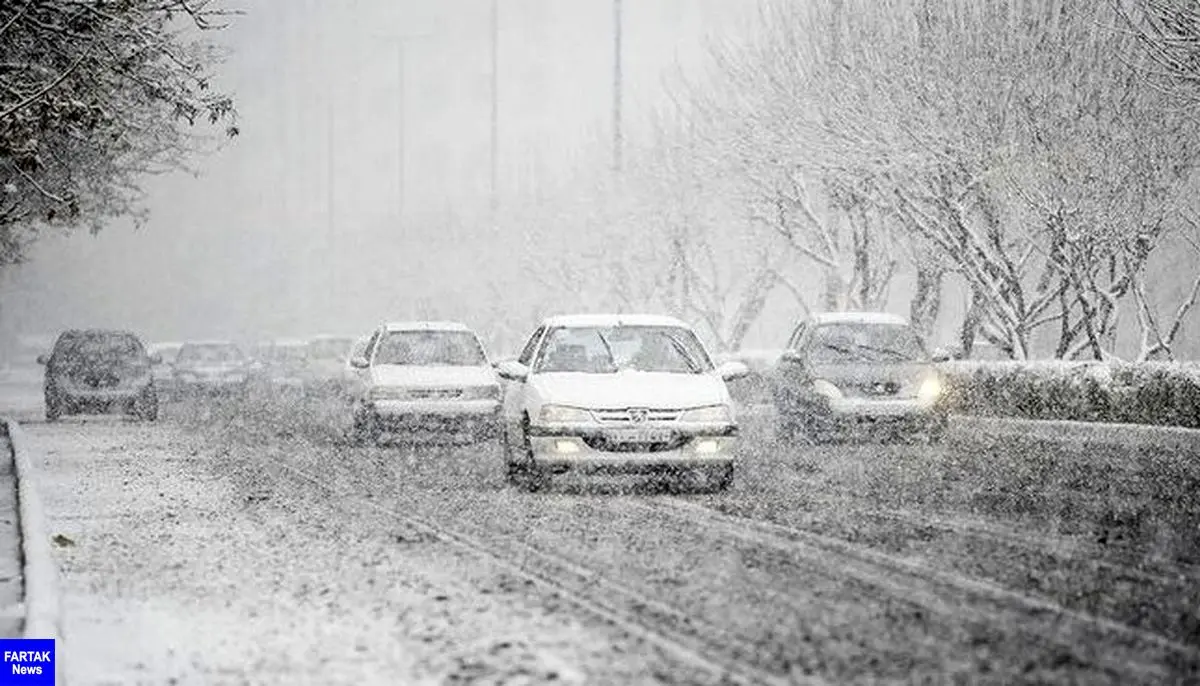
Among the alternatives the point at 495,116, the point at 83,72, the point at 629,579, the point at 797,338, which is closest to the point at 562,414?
the point at 83,72

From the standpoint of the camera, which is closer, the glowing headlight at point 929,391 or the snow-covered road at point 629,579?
the snow-covered road at point 629,579

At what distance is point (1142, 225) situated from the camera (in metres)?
31.0

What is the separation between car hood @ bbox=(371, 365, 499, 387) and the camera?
2480 centimetres

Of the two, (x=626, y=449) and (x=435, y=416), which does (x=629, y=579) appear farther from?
(x=435, y=416)

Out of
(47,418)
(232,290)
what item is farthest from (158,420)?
(232,290)

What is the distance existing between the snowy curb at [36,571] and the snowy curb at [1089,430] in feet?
44.5

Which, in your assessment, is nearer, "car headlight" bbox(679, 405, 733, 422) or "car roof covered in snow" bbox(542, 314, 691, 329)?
"car headlight" bbox(679, 405, 733, 422)

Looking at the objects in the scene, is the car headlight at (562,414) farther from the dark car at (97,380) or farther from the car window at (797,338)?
the dark car at (97,380)

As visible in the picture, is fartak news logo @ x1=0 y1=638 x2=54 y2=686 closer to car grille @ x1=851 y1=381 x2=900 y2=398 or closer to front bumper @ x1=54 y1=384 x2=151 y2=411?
car grille @ x1=851 y1=381 x2=900 y2=398

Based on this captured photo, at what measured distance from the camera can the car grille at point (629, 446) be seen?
53.4 ft

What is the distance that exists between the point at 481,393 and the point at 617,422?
8.63m

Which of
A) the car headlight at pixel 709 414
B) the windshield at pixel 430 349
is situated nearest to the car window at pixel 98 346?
the windshield at pixel 430 349

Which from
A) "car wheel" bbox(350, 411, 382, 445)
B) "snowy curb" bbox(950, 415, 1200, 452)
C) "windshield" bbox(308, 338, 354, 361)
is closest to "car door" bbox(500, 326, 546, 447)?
"car wheel" bbox(350, 411, 382, 445)

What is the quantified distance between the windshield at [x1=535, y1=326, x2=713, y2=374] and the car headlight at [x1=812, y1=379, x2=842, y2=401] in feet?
19.1
